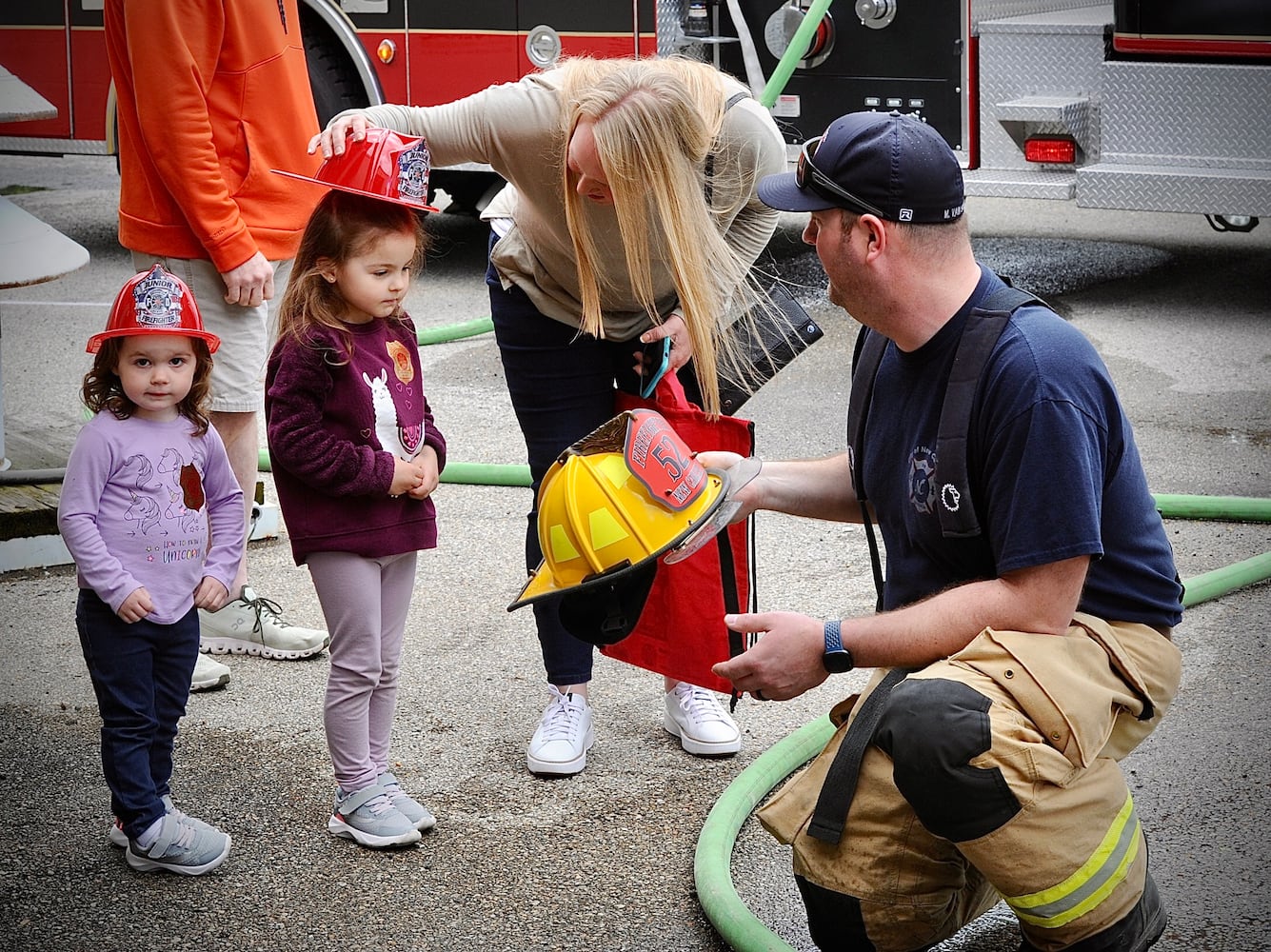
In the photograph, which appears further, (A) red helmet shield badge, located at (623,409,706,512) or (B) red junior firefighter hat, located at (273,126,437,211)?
(B) red junior firefighter hat, located at (273,126,437,211)

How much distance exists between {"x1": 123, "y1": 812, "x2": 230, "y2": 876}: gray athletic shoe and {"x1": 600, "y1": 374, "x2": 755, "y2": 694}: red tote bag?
92cm

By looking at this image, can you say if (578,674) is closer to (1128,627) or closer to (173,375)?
(173,375)

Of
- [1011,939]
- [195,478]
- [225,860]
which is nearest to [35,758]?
[225,860]

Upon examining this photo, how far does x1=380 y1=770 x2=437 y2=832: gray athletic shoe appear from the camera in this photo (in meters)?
3.20

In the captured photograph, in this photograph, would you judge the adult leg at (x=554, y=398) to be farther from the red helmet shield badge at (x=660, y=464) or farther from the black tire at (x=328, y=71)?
the black tire at (x=328, y=71)

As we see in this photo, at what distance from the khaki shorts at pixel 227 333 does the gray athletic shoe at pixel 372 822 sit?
1211 millimetres

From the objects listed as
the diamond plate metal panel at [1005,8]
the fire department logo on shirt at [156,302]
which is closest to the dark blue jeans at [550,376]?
the fire department logo on shirt at [156,302]

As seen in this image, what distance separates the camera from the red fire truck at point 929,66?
7.14m

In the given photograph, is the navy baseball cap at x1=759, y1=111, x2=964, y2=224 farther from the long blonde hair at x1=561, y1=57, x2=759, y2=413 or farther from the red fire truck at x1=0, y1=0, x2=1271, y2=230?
the red fire truck at x1=0, y1=0, x2=1271, y2=230

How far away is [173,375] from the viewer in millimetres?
2986

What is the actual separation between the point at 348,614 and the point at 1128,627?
155cm

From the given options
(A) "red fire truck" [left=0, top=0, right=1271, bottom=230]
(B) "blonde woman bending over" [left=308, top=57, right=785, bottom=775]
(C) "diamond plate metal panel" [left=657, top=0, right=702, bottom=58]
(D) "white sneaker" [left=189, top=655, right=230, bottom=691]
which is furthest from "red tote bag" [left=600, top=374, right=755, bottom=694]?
(C) "diamond plate metal panel" [left=657, top=0, right=702, bottom=58]

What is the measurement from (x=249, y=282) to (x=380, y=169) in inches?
35.5

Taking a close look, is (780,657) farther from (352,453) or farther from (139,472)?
(139,472)
